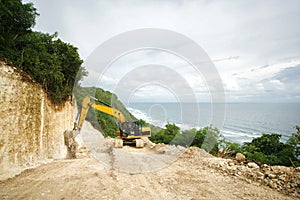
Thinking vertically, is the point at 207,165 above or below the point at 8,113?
below

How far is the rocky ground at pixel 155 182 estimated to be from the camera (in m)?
4.14

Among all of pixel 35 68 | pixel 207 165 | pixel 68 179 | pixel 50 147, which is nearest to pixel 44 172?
pixel 68 179

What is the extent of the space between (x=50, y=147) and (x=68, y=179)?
424 centimetres

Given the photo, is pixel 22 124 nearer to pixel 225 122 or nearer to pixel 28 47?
pixel 28 47

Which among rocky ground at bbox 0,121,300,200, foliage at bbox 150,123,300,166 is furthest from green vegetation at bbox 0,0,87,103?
foliage at bbox 150,123,300,166

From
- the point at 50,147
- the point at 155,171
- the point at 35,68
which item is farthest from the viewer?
the point at 50,147

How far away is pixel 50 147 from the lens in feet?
26.8

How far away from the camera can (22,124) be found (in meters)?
6.16

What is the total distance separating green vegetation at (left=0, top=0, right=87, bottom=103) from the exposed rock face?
515 mm

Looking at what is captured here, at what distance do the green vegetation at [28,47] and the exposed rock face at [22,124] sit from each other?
515 mm

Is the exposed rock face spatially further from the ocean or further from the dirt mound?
the ocean

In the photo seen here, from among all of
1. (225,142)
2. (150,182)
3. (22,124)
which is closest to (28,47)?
(22,124)

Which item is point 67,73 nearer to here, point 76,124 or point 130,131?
point 76,124

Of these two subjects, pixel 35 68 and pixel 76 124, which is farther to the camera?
pixel 76 124
